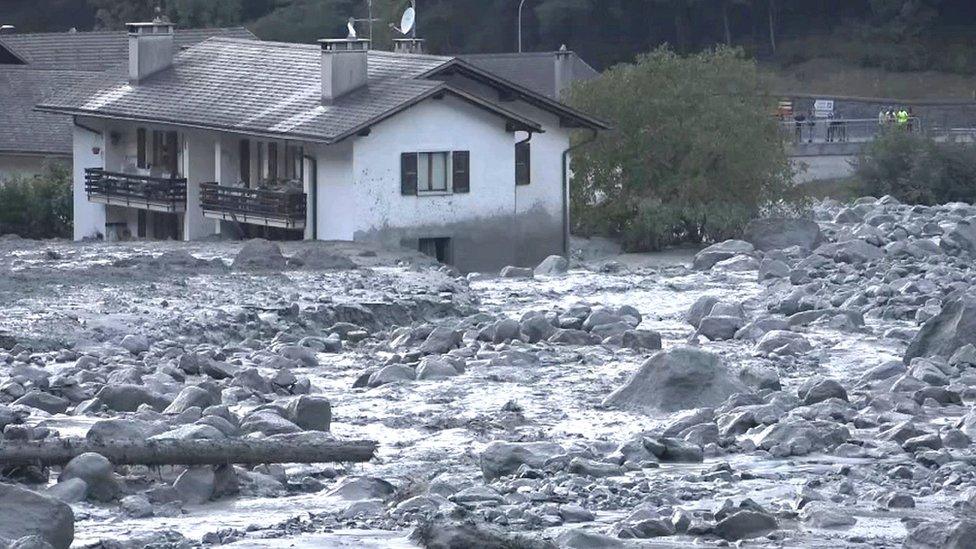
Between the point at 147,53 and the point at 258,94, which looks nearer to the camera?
the point at 258,94

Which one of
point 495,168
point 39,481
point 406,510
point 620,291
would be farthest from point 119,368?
point 495,168

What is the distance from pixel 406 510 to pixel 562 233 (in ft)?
97.4

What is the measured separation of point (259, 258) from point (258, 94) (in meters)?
11.3

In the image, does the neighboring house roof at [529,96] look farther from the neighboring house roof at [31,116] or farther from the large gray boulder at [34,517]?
the large gray boulder at [34,517]

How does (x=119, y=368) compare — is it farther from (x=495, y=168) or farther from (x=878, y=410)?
(x=495, y=168)

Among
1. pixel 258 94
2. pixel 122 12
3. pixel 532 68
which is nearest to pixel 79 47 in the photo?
pixel 532 68

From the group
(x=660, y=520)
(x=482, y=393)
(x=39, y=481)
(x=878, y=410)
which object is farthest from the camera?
(x=482, y=393)

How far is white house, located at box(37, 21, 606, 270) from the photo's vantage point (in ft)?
132

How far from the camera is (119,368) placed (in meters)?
21.6

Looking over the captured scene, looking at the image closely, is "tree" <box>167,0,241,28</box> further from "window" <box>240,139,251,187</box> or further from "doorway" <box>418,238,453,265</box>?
"doorway" <box>418,238,453,265</box>

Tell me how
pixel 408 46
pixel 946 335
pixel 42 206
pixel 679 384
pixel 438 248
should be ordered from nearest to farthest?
pixel 679 384 < pixel 946 335 < pixel 438 248 < pixel 42 206 < pixel 408 46

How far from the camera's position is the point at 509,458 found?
16.1 m

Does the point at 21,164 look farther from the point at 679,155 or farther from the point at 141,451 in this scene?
the point at 141,451

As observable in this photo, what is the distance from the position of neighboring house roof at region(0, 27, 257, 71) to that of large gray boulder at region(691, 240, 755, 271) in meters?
24.4
